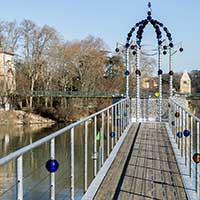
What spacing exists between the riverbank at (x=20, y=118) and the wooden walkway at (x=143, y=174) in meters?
30.5

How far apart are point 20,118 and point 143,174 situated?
114 ft

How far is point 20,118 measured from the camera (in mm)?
39844

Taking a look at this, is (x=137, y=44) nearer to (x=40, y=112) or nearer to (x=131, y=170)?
(x=131, y=170)

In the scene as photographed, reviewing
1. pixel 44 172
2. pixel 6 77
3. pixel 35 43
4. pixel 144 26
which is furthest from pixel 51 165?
pixel 6 77

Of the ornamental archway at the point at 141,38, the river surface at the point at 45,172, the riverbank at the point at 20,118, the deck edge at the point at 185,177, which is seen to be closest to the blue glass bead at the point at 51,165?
the deck edge at the point at 185,177

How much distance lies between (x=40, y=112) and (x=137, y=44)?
95.9 ft

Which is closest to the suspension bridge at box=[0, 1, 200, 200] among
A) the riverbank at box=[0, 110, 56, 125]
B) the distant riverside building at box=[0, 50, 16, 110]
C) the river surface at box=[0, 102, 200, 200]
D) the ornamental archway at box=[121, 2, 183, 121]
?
the river surface at box=[0, 102, 200, 200]

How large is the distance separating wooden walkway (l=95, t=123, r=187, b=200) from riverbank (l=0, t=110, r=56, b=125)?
100ft

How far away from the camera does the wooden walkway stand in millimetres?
4781

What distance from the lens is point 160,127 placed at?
12688mm

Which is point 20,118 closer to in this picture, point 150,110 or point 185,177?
point 150,110

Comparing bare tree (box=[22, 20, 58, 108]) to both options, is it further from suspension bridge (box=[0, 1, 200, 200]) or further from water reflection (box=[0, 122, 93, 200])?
suspension bridge (box=[0, 1, 200, 200])

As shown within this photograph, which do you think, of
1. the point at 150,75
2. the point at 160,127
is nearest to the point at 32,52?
the point at 150,75

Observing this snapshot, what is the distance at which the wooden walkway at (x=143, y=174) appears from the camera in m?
4.78
